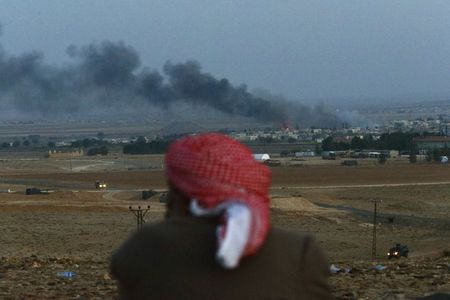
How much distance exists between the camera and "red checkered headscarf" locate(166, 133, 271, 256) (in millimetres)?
2115

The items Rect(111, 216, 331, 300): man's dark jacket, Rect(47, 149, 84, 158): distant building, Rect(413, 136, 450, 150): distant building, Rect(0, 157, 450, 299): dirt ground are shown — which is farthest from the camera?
Rect(47, 149, 84, 158): distant building

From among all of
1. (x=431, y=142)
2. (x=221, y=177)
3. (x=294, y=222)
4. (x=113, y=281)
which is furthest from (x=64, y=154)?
(x=221, y=177)

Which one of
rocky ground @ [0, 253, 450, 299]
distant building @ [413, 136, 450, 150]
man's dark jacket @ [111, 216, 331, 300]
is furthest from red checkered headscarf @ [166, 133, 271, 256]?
distant building @ [413, 136, 450, 150]

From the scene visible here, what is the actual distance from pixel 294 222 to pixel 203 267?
90.3ft

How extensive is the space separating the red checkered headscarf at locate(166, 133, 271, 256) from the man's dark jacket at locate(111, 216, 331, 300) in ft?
0.20

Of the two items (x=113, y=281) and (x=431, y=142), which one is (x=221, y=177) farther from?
(x=431, y=142)

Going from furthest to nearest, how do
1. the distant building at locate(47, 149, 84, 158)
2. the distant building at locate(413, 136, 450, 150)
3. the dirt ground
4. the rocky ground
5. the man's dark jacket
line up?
1. the distant building at locate(47, 149, 84, 158)
2. the distant building at locate(413, 136, 450, 150)
3. the dirt ground
4. the rocky ground
5. the man's dark jacket

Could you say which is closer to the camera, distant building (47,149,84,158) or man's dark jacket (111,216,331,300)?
man's dark jacket (111,216,331,300)

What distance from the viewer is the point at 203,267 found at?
6.82 feet

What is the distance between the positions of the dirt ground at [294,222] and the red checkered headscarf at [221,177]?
3.32 metres

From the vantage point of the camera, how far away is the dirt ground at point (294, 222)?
8.30 meters

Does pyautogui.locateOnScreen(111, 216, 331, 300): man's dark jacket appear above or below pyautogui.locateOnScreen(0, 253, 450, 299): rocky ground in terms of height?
above

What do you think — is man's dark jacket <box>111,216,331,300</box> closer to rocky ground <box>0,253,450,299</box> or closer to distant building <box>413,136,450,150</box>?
rocky ground <box>0,253,450,299</box>

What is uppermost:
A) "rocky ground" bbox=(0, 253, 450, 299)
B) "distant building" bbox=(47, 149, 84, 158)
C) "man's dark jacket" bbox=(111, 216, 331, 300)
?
"man's dark jacket" bbox=(111, 216, 331, 300)
